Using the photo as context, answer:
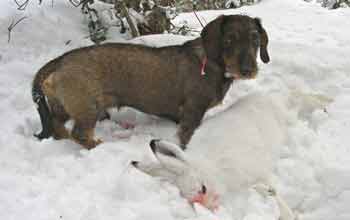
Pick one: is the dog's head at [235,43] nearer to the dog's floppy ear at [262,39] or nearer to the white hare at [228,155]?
the dog's floppy ear at [262,39]

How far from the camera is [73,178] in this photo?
13.3 feet

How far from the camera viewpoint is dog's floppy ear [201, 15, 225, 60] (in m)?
4.67

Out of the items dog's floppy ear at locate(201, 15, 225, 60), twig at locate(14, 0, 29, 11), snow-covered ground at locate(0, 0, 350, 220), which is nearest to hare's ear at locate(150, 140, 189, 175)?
snow-covered ground at locate(0, 0, 350, 220)

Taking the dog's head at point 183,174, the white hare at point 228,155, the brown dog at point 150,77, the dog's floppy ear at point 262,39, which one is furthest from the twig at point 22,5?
the dog's head at point 183,174

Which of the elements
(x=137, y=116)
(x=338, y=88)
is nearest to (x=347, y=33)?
(x=338, y=88)

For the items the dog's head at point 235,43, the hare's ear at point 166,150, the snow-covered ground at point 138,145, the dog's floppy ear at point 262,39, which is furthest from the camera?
the dog's floppy ear at point 262,39

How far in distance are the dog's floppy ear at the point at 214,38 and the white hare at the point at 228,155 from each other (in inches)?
24.2

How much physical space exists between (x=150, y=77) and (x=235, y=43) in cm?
91

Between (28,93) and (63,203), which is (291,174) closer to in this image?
(63,203)

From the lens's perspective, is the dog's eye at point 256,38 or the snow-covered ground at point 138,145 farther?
the dog's eye at point 256,38

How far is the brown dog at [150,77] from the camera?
4605 millimetres

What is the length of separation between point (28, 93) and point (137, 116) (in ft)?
4.00

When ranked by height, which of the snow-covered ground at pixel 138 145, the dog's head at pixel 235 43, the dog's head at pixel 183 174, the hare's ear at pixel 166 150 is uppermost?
the dog's head at pixel 235 43

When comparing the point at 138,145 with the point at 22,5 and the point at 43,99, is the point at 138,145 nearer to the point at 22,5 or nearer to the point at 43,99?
the point at 43,99
